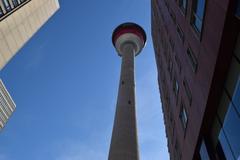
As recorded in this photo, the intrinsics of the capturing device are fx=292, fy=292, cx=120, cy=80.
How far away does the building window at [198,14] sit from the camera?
15.2 meters

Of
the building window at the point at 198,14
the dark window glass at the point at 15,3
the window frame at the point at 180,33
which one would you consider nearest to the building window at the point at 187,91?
the window frame at the point at 180,33

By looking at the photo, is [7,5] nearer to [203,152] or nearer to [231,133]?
[203,152]

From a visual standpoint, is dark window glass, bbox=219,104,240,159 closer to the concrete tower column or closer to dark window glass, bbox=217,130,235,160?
dark window glass, bbox=217,130,235,160

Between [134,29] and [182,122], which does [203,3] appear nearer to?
[182,122]

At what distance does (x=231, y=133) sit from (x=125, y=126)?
11433 mm

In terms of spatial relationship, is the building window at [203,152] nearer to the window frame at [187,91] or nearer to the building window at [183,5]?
the window frame at [187,91]

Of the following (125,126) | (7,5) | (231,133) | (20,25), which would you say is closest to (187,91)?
(125,126)

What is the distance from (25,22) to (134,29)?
67.7 feet

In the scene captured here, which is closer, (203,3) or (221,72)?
(221,72)

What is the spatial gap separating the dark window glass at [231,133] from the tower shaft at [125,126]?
7.82 m

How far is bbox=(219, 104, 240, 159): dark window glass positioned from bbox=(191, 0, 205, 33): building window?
16.9ft

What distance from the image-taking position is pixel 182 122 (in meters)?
22.5

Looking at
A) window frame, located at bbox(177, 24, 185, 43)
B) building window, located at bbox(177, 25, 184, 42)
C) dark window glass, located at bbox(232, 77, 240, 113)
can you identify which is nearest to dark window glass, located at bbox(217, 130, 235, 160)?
dark window glass, located at bbox(232, 77, 240, 113)

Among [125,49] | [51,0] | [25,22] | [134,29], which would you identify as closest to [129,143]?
[125,49]
